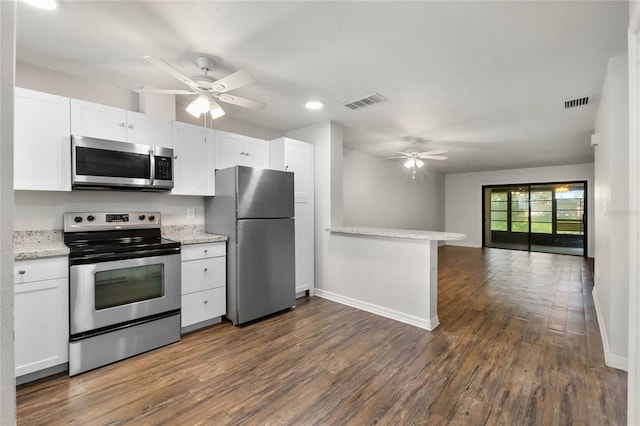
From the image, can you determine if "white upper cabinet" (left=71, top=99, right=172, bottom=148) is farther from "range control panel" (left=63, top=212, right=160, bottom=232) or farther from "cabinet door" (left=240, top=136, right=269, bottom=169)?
"cabinet door" (left=240, top=136, right=269, bottom=169)

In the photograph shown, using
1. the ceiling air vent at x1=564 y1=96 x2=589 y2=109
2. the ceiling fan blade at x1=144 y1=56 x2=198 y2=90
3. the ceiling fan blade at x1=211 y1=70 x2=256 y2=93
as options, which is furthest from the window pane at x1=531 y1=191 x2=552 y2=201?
the ceiling fan blade at x1=144 y1=56 x2=198 y2=90

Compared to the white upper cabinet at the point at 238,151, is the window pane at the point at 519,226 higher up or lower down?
lower down

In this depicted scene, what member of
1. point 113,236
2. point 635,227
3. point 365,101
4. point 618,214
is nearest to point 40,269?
point 113,236

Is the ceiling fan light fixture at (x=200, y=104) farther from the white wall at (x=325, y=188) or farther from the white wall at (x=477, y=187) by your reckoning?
the white wall at (x=477, y=187)

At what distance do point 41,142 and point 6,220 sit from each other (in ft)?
7.78

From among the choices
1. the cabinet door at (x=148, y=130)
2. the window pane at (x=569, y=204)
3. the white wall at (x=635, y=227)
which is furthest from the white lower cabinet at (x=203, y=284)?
the window pane at (x=569, y=204)

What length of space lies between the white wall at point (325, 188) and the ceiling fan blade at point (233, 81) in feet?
6.35

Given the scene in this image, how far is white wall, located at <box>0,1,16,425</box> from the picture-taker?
0.57 m

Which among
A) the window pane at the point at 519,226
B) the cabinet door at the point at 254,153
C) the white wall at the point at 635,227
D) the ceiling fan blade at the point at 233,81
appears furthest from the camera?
the window pane at the point at 519,226

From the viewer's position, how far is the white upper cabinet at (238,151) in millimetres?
3309

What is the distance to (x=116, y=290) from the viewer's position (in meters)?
2.34

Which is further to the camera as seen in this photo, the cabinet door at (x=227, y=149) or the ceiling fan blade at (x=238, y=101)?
the cabinet door at (x=227, y=149)

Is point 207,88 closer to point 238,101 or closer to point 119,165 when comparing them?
point 238,101

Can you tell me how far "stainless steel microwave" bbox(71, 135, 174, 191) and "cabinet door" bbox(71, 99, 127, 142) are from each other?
12 centimetres
